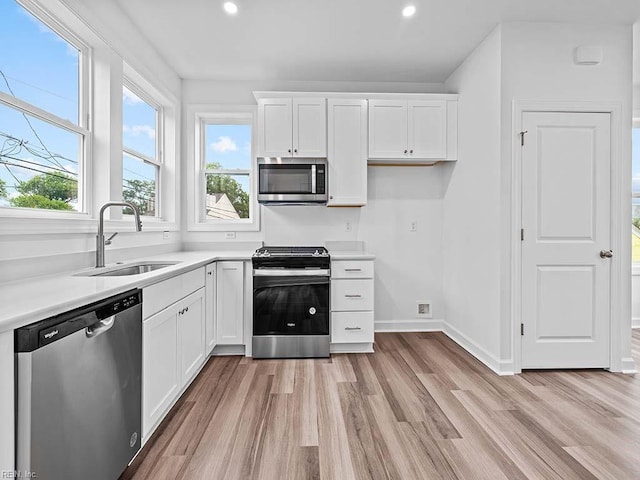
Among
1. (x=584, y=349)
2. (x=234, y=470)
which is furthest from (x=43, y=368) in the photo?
(x=584, y=349)

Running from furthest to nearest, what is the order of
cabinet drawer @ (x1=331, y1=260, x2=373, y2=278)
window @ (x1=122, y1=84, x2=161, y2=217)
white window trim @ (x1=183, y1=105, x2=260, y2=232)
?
1. white window trim @ (x1=183, y1=105, x2=260, y2=232)
2. cabinet drawer @ (x1=331, y1=260, x2=373, y2=278)
3. window @ (x1=122, y1=84, x2=161, y2=217)

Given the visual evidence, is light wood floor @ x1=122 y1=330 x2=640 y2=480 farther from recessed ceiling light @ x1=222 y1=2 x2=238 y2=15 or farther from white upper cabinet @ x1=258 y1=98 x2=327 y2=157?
recessed ceiling light @ x1=222 y1=2 x2=238 y2=15

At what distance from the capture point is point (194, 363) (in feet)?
8.21

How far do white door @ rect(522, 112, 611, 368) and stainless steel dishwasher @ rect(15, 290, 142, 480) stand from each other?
106 inches

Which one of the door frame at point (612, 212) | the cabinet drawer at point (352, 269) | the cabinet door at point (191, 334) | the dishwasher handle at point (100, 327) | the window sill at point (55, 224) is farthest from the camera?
the cabinet drawer at point (352, 269)

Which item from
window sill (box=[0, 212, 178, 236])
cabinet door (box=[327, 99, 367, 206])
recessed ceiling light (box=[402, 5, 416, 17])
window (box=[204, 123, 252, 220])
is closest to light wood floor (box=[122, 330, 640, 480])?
window sill (box=[0, 212, 178, 236])

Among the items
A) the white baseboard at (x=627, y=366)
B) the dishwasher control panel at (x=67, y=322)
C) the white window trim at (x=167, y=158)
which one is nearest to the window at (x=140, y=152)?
the white window trim at (x=167, y=158)

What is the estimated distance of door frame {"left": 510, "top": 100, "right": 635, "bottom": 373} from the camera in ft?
8.96

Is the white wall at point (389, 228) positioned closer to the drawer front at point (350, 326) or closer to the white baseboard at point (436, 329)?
the white baseboard at point (436, 329)

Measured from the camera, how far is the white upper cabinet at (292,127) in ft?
11.2

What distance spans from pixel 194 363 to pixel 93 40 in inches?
88.8

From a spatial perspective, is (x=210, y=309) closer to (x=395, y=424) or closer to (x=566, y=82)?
(x=395, y=424)

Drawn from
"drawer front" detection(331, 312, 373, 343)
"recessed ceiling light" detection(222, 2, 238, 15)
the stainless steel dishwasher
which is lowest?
"drawer front" detection(331, 312, 373, 343)

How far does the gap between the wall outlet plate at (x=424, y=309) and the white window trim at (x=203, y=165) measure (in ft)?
6.40
